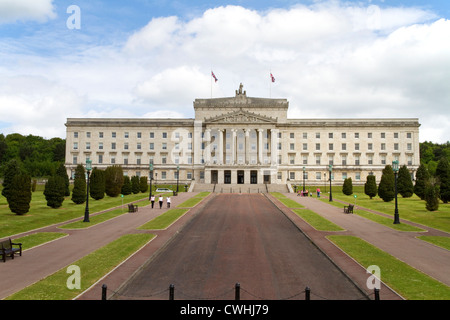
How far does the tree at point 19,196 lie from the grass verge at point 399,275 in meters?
30.4

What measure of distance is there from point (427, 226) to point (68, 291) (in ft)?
97.3

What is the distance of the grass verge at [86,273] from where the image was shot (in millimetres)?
13016

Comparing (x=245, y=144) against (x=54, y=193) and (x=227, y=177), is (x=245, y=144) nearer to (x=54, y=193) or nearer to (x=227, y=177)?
(x=227, y=177)

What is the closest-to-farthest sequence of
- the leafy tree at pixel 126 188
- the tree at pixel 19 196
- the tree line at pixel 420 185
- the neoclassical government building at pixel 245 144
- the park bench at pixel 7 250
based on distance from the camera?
the park bench at pixel 7 250, the tree at pixel 19 196, the tree line at pixel 420 185, the leafy tree at pixel 126 188, the neoclassical government building at pixel 245 144

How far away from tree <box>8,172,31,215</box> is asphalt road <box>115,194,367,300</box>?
18799 mm

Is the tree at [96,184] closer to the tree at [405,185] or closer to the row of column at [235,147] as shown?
the row of column at [235,147]

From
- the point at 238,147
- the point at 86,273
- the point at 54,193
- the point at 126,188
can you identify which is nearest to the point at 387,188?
the point at 126,188

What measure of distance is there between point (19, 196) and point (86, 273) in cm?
2439

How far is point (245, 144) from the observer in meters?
95.7

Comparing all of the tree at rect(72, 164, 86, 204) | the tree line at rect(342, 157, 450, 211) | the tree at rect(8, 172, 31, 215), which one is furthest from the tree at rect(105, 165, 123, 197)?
the tree line at rect(342, 157, 450, 211)

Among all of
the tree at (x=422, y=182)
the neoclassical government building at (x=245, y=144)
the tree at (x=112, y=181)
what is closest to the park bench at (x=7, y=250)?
the tree at (x=112, y=181)

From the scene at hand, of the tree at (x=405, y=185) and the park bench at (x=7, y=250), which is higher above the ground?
the tree at (x=405, y=185)
